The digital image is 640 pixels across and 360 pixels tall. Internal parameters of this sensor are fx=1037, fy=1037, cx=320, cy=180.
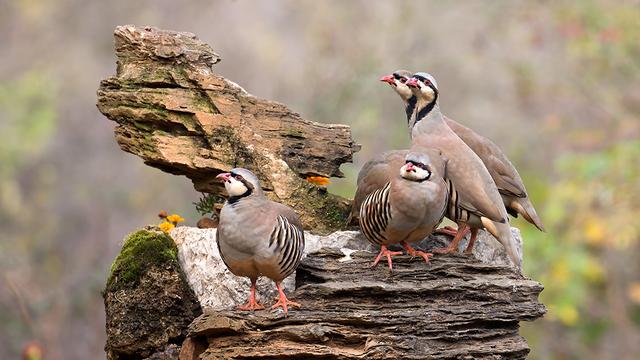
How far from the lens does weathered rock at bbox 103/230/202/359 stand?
23.4 feet

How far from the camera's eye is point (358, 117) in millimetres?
20406

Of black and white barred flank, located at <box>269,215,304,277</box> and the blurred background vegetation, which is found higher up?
the blurred background vegetation

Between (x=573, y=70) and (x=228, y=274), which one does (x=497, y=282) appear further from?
(x=573, y=70)

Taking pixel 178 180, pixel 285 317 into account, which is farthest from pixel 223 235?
pixel 178 180

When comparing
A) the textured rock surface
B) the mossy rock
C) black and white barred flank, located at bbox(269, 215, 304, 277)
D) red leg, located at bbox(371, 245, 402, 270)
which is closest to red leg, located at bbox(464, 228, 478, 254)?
the textured rock surface

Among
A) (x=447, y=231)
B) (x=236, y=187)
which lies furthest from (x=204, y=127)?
(x=447, y=231)

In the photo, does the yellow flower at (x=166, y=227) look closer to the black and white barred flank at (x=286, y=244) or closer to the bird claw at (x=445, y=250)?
the black and white barred flank at (x=286, y=244)

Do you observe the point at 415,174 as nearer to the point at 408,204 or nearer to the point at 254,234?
the point at 408,204

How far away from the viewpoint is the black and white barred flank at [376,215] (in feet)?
22.1

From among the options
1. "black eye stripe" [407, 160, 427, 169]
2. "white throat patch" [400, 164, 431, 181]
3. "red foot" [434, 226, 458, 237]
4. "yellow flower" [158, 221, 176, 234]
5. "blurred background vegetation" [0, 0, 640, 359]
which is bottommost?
"yellow flower" [158, 221, 176, 234]

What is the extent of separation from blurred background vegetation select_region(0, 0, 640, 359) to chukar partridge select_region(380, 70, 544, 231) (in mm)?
6594

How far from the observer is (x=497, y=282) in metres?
6.94

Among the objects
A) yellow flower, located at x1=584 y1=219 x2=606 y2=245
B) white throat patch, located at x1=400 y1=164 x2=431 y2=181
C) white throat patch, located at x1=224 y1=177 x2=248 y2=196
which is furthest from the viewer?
yellow flower, located at x1=584 y1=219 x2=606 y2=245

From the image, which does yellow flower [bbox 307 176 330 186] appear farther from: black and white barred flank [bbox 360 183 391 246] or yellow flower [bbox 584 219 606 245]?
yellow flower [bbox 584 219 606 245]
